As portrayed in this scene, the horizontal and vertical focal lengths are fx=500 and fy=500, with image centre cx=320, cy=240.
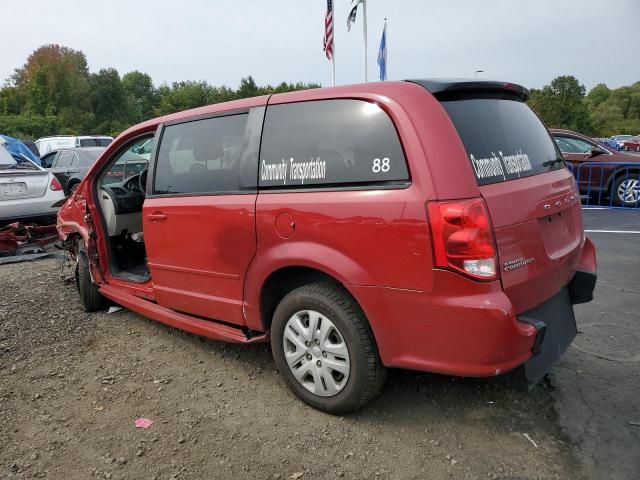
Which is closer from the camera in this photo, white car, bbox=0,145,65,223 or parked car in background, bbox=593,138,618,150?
white car, bbox=0,145,65,223

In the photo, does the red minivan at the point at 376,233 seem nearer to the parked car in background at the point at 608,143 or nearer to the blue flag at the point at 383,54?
the parked car in background at the point at 608,143

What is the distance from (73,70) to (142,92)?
3964 cm

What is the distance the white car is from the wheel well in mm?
5465

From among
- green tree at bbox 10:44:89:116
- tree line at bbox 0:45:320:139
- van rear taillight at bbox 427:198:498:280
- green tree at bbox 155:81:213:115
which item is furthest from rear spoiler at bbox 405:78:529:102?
green tree at bbox 10:44:89:116

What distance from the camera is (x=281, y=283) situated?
3068mm

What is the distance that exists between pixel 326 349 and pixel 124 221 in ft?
9.47

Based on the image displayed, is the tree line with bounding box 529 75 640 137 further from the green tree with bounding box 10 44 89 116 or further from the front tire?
the green tree with bounding box 10 44 89 116

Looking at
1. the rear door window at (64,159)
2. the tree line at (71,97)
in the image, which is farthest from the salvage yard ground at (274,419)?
the tree line at (71,97)

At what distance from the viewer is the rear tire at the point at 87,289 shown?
185 inches

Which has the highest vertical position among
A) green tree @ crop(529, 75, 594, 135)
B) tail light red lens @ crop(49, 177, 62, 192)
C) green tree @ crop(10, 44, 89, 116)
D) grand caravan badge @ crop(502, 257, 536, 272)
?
green tree @ crop(10, 44, 89, 116)

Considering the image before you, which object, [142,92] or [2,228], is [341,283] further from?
[142,92]

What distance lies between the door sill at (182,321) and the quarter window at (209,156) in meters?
0.91

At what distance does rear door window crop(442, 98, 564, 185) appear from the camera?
8.21 feet

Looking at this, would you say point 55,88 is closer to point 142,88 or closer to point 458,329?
point 142,88
